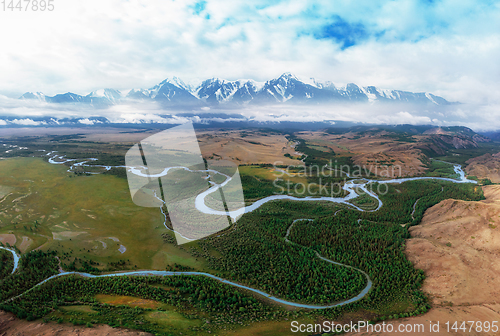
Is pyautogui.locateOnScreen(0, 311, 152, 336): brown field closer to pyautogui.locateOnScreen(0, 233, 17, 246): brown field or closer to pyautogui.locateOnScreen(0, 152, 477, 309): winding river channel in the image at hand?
pyautogui.locateOnScreen(0, 152, 477, 309): winding river channel

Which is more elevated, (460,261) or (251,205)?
(251,205)

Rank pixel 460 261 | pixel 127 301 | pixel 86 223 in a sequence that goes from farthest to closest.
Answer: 1. pixel 86 223
2. pixel 460 261
3. pixel 127 301

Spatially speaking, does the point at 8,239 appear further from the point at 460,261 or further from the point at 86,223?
the point at 460,261

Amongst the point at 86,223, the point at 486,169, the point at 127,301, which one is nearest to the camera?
the point at 127,301

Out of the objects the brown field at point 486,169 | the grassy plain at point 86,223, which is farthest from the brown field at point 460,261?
the brown field at point 486,169


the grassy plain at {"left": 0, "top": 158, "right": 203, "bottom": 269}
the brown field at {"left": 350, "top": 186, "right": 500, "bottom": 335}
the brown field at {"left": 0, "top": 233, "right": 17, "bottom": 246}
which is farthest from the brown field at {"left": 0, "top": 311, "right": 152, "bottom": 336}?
the brown field at {"left": 350, "top": 186, "right": 500, "bottom": 335}

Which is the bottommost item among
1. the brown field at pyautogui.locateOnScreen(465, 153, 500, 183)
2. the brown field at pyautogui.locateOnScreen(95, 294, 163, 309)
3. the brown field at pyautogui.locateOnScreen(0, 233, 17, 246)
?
the brown field at pyautogui.locateOnScreen(95, 294, 163, 309)

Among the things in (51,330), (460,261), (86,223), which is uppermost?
(86,223)

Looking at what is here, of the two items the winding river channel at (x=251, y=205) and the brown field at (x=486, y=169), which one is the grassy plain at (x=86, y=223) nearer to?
the winding river channel at (x=251, y=205)

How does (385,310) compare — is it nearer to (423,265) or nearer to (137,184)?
(423,265)

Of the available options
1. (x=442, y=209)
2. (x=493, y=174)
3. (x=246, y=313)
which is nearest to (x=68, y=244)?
(x=246, y=313)

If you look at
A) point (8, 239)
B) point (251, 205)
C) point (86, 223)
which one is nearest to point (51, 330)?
point (86, 223)
